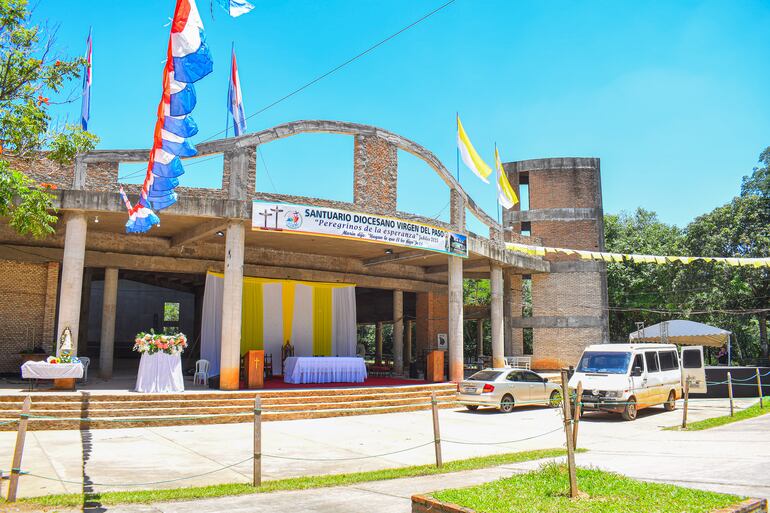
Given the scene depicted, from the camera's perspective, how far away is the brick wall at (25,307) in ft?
57.9

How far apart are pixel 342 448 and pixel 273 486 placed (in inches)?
135

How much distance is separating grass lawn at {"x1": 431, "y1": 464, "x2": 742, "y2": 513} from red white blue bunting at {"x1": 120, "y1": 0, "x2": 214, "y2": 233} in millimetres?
6490

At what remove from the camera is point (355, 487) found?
725cm

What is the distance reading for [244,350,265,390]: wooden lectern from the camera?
→ 16172mm

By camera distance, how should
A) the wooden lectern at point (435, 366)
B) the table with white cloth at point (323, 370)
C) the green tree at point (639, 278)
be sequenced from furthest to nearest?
1. the green tree at point (639, 278)
2. the wooden lectern at point (435, 366)
3. the table with white cloth at point (323, 370)

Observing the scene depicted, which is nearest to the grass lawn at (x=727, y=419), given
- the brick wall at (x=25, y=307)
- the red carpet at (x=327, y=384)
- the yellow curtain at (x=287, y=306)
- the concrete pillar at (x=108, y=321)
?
the red carpet at (x=327, y=384)

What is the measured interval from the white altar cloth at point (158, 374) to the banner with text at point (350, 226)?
13.2 feet

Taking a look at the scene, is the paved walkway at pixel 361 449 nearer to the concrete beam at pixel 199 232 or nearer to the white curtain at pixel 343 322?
the concrete beam at pixel 199 232

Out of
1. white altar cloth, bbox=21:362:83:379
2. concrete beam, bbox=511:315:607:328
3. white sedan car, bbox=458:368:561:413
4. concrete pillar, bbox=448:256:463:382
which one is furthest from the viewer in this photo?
concrete beam, bbox=511:315:607:328

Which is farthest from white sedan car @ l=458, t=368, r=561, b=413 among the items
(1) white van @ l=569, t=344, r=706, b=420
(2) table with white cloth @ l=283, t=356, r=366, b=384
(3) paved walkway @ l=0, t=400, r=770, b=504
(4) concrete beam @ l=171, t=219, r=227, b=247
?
(4) concrete beam @ l=171, t=219, r=227, b=247

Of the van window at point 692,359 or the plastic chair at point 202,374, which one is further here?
the van window at point 692,359

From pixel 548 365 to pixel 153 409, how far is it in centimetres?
1788

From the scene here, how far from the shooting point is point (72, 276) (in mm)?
14445

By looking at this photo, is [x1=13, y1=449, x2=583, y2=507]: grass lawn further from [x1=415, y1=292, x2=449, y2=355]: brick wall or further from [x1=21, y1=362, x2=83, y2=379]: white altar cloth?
[x1=415, y1=292, x2=449, y2=355]: brick wall
